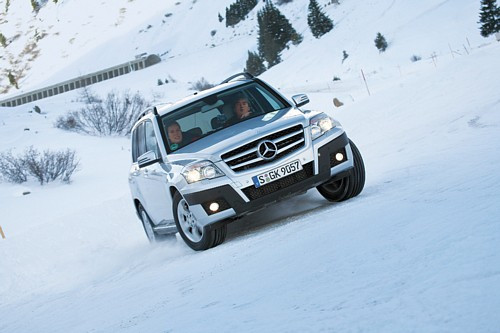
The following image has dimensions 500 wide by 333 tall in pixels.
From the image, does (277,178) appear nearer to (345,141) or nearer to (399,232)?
(345,141)

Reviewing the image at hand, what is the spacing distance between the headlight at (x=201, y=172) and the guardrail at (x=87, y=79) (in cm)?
9924

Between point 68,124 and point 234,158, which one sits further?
point 68,124

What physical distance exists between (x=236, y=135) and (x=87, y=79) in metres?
104

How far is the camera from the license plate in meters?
6.13

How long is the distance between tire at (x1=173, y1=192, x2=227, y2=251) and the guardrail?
9886 cm

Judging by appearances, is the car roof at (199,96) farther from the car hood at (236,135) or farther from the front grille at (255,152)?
the front grille at (255,152)

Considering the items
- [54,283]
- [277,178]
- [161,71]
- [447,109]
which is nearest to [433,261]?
[277,178]

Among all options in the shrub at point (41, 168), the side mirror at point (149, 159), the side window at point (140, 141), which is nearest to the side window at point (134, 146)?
the side window at point (140, 141)

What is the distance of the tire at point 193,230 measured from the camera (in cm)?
639

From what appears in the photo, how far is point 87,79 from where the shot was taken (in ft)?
348

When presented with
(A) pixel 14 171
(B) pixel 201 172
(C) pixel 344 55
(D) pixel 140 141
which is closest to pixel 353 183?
(B) pixel 201 172

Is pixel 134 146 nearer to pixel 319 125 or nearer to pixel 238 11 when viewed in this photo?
pixel 319 125

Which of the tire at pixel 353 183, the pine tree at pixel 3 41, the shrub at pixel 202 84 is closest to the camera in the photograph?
the tire at pixel 353 183

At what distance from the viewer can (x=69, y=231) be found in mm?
11422
